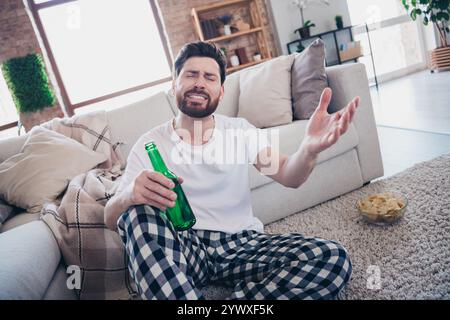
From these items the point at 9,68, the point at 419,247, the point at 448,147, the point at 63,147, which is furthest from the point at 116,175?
the point at 9,68

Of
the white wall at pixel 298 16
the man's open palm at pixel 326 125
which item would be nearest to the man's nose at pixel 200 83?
the man's open palm at pixel 326 125

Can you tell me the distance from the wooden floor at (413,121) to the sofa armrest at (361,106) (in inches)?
8.4

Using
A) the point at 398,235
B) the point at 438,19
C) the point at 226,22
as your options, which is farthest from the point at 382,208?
the point at 438,19

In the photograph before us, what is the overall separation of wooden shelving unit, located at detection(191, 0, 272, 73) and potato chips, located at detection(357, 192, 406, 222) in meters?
3.41

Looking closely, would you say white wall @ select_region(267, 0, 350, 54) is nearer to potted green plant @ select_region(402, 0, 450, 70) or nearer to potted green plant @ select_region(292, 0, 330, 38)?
potted green plant @ select_region(292, 0, 330, 38)

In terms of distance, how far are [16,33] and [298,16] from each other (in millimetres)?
3972

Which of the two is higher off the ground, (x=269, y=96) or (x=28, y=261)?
(x=269, y=96)

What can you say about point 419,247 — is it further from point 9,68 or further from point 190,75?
point 9,68

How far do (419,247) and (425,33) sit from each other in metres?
5.85

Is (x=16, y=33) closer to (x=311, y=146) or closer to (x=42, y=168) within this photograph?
(x=42, y=168)

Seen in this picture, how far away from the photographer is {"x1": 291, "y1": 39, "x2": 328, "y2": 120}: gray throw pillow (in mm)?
1809

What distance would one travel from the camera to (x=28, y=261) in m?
0.96

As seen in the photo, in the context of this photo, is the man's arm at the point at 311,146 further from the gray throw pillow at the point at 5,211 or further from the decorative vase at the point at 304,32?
the decorative vase at the point at 304,32

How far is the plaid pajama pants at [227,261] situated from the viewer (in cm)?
79
